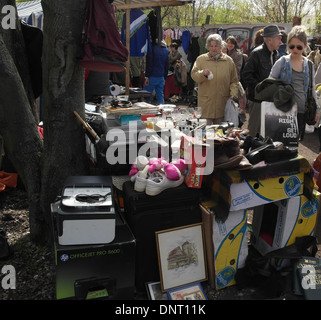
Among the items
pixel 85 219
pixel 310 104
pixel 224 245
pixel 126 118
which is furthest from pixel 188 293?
pixel 310 104

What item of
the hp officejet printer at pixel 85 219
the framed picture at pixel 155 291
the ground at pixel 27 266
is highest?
the hp officejet printer at pixel 85 219

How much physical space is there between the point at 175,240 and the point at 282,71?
2436mm

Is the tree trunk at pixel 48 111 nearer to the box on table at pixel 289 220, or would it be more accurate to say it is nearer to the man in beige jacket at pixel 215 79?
the box on table at pixel 289 220

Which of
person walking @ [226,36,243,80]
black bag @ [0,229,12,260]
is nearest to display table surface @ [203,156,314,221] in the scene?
black bag @ [0,229,12,260]

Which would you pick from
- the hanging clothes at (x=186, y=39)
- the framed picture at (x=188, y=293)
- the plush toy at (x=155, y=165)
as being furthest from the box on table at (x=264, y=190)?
the hanging clothes at (x=186, y=39)

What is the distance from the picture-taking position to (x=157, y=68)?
7.59 metres

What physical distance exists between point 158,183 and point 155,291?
82 cm

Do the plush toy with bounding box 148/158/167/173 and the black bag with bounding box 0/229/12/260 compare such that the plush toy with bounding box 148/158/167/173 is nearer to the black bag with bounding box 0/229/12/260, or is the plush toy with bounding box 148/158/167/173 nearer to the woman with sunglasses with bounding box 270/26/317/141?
the black bag with bounding box 0/229/12/260

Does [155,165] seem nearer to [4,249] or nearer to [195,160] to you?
[195,160]

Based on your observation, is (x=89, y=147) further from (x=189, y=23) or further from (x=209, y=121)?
(x=189, y=23)

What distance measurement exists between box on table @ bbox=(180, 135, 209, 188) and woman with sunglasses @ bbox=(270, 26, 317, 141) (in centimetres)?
195

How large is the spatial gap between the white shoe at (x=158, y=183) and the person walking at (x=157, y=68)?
4.96m

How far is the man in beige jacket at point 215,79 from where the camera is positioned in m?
4.50
